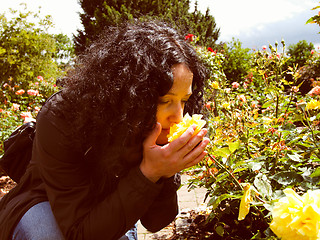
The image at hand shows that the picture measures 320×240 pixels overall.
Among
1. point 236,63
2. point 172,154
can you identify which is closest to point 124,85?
point 172,154

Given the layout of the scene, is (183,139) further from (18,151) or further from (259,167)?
(18,151)

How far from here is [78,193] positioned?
1.21m

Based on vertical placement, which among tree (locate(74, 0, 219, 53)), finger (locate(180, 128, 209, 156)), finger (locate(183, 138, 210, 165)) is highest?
tree (locate(74, 0, 219, 53))

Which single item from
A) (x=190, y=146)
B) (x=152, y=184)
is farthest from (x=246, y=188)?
(x=152, y=184)

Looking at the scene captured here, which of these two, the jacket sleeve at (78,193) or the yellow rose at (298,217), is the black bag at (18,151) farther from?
the yellow rose at (298,217)

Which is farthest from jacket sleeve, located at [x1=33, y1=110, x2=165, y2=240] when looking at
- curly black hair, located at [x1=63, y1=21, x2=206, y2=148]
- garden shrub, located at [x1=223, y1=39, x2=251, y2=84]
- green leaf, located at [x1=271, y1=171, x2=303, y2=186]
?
garden shrub, located at [x1=223, y1=39, x2=251, y2=84]

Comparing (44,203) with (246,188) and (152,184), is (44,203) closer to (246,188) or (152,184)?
(152,184)

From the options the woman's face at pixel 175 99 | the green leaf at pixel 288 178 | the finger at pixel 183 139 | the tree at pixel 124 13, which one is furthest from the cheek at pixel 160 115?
the tree at pixel 124 13

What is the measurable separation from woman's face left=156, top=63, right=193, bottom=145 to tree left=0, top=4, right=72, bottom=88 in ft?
28.0

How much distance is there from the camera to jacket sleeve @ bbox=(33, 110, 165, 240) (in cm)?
112

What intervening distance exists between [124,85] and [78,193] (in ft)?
1.52

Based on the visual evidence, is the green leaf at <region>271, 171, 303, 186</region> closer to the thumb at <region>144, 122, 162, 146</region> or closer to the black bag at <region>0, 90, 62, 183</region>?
the thumb at <region>144, 122, 162, 146</region>

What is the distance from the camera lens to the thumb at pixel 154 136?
3.50ft

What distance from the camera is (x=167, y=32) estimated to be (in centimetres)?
130
